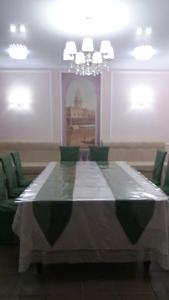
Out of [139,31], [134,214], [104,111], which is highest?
[139,31]

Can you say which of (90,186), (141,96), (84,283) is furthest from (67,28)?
(141,96)

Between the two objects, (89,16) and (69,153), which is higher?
(89,16)

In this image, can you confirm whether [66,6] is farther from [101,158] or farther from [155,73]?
[155,73]

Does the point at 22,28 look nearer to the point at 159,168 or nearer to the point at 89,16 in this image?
the point at 89,16

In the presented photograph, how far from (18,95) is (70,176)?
3.39m

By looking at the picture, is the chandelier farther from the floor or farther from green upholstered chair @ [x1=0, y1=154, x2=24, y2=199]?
the floor

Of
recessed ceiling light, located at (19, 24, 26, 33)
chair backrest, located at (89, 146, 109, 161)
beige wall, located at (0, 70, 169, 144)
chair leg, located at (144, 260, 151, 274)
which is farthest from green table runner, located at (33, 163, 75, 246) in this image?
beige wall, located at (0, 70, 169, 144)

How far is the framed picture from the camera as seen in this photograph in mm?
6398

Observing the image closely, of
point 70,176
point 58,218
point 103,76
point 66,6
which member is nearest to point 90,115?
point 103,76

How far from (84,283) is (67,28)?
2895mm

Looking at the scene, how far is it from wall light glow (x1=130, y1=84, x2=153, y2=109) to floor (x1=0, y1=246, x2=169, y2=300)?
14.1 feet

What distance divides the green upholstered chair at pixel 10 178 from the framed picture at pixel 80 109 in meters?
2.52

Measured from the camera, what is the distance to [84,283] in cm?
248

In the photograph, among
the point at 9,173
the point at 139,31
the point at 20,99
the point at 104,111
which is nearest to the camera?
the point at 139,31
